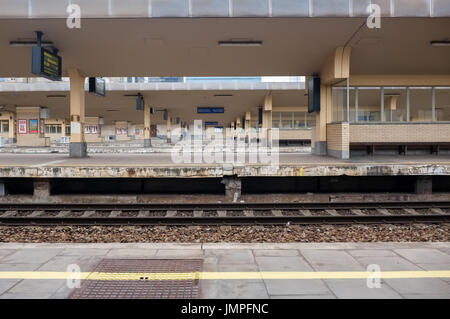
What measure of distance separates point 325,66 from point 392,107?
149 inches

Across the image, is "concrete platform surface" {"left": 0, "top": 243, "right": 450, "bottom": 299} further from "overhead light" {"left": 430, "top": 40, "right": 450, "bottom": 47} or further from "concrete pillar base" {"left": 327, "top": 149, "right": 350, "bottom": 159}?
"overhead light" {"left": 430, "top": 40, "right": 450, "bottom": 47}

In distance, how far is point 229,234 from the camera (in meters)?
6.21

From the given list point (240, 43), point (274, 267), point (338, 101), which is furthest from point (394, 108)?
point (274, 267)

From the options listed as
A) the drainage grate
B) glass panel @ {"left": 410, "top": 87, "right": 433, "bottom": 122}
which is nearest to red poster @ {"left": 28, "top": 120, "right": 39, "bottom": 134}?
glass panel @ {"left": 410, "top": 87, "right": 433, "bottom": 122}

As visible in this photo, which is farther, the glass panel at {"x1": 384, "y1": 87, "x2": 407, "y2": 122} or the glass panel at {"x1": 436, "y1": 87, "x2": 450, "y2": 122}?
the glass panel at {"x1": 436, "y1": 87, "x2": 450, "y2": 122}

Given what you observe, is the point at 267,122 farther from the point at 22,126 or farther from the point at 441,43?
the point at 22,126

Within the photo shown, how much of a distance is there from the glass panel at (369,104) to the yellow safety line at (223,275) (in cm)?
1144

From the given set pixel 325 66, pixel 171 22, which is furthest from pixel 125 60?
pixel 325 66

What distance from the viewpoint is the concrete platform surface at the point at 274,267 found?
3377mm

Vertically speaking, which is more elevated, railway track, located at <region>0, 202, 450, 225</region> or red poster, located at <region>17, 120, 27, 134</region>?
red poster, located at <region>17, 120, 27, 134</region>

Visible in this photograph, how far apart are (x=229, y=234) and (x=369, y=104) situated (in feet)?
37.8

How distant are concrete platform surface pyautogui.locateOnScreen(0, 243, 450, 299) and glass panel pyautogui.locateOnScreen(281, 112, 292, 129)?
25.3 metres

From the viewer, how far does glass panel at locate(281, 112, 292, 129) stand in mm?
29812

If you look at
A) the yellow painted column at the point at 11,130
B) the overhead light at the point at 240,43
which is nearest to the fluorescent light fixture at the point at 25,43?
the overhead light at the point at 240,43
